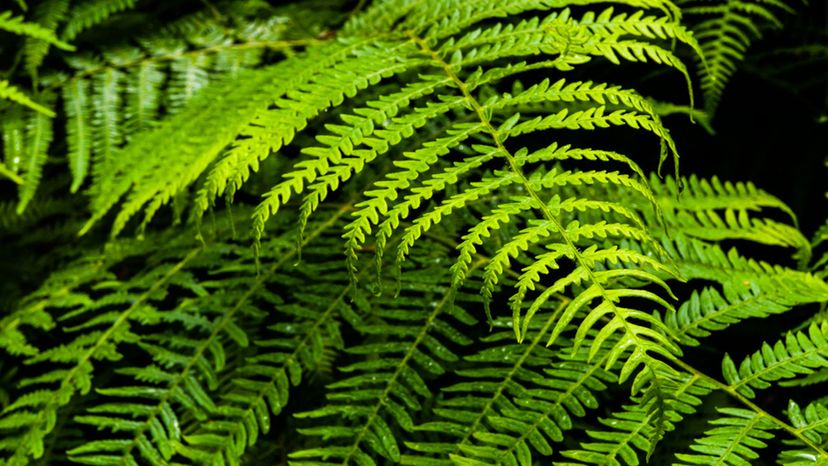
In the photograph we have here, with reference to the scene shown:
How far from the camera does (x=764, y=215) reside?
193 cm

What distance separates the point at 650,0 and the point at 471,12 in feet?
1.14

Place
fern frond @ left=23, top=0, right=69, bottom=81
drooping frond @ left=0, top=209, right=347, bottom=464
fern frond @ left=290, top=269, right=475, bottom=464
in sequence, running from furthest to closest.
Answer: fern frond @ left=23, top=0, right=69, bottom=81 → drooping frond @ left=0, top=209, right=347, bottom=464 → fern frond @ left=290, top=269, right=475, bottom=464

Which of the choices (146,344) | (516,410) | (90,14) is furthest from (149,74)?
(516,410)

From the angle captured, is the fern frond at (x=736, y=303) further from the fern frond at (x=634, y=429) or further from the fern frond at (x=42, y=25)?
the fern frond at (x=42, y=25)

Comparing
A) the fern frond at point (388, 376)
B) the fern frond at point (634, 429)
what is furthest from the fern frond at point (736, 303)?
the fern frond at point (388, 376)

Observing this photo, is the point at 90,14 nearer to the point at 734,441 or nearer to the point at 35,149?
the point at 35,149

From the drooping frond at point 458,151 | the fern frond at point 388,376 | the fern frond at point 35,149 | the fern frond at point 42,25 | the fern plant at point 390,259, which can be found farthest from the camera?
the fern frond at point 42,25

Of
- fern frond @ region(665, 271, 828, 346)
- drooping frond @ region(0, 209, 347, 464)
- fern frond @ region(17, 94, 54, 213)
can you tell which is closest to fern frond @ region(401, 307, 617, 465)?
fern frond @ region(665, 271, 828, 346)

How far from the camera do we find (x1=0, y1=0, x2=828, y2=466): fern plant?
37.9 inches

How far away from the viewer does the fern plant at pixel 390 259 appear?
96 cm

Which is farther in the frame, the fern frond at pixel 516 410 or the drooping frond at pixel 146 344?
the drooping frond at pixel 146 344

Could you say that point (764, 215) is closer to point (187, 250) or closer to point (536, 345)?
point (536, 345)

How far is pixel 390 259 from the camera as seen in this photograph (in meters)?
1.34

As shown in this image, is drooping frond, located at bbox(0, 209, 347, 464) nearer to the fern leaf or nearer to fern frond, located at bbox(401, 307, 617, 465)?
the fern leaf
